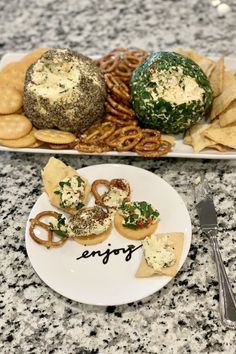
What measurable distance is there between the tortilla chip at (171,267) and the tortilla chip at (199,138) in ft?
1.00

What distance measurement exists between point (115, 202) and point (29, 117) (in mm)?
383

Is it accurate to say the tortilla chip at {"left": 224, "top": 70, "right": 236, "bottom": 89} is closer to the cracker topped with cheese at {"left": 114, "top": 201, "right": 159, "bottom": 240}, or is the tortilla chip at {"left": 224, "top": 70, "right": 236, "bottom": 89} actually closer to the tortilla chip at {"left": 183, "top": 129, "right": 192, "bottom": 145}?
the tortilla chip at {"left": 183, "top": 129, "right": 192, "bottom": 145}

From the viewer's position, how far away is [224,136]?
49.1 inches

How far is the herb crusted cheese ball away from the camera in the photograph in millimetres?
1250

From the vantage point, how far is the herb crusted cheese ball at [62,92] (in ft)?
4.10

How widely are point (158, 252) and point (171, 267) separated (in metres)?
0.05

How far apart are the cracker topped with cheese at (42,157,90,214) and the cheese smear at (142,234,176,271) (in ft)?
0.67

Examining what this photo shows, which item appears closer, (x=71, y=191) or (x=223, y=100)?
(x=71, y=191)

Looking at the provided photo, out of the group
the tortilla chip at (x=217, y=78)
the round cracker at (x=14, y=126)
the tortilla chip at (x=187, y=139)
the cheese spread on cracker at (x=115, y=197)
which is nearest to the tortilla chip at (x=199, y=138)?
the tortilla chip at (x=187, y=139)

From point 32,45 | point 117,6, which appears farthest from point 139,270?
point 117,6

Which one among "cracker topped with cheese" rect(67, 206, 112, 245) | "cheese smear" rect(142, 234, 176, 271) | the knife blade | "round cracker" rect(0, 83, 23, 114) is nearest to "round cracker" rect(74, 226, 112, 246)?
"cracker topped with cheese" rect(67, 206, 112, 245)

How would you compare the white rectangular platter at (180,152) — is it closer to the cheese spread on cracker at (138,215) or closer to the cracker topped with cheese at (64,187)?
the cracker topped with cheese at (64,187)

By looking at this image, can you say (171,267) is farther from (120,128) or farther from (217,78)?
(217,78)

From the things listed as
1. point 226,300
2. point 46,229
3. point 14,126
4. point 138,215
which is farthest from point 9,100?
point 226,300
